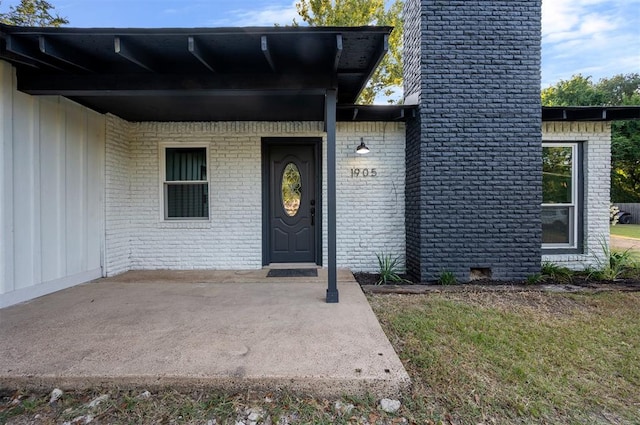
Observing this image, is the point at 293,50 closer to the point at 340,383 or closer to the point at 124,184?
the point at 340,383

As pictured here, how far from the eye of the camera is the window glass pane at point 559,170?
5.29 m

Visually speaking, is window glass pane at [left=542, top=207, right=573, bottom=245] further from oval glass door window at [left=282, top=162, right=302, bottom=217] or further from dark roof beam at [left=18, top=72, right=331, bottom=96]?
dark roof beam at [left=18, top=72, right=331, bottom=96]

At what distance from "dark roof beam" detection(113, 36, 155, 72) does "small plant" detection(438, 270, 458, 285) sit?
4550 mm

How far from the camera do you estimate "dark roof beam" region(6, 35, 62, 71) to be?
2994 mm

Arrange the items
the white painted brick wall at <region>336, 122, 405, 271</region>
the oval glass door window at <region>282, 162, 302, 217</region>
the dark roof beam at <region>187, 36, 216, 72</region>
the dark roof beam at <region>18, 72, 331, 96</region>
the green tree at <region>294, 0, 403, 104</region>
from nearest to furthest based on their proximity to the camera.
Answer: the dark roof beam at <region>187, 36, 216, 72</region>
the dark roof beam at <region>18, 72, 331, 96</region>
the white painted brick wall at <region>336, 122, 405, 271</region>
the oval glass door window at <region>282, 162, 302, 217</region>
the green tree at <region>294, 0, 403, 104</region>

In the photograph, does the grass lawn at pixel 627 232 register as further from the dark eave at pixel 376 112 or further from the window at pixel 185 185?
the window at pixel 185 185

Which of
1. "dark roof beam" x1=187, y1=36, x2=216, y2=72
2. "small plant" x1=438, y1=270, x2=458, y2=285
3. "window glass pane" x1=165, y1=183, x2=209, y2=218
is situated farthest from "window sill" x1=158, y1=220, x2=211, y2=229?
"small plant" x1=438, y1=270, x2=458, y2=285

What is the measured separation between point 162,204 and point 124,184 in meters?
0.65

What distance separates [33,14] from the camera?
385 inches

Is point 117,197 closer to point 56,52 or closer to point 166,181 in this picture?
point 166,181

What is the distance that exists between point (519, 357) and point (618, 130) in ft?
79.2

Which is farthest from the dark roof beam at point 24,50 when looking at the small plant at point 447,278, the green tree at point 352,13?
the green tree at point 352,13

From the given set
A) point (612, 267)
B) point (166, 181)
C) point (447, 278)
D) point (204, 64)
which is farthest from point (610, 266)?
point (166, 181)

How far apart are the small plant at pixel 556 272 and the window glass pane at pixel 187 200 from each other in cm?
555
